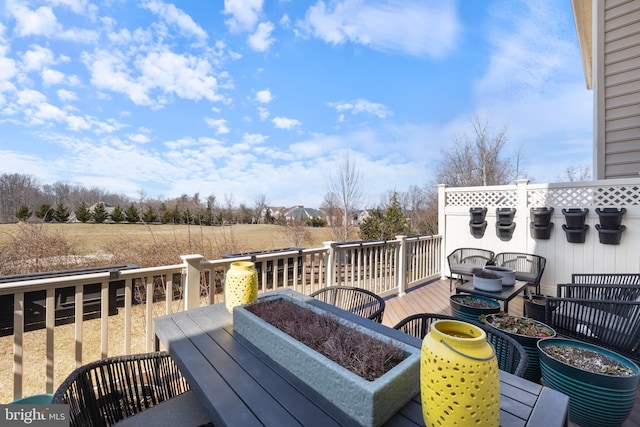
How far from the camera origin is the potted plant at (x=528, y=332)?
7.02ft

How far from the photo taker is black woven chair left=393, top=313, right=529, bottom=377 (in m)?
1.32

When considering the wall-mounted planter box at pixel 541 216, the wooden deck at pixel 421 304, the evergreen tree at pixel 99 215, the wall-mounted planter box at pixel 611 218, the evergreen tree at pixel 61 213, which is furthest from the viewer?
the evergreen tree at pixel 99 215

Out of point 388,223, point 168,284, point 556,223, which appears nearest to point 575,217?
point 556,223

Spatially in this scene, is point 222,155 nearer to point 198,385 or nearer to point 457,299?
point 457,299

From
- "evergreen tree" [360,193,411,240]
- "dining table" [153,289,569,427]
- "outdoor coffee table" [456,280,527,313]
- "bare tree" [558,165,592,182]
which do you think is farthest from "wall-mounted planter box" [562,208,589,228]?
"bare tree" [558,165,592,182]

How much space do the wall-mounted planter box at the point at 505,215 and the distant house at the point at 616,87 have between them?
1.31 meters

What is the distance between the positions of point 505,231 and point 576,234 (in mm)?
962

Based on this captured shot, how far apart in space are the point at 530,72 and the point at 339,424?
32.9 feet

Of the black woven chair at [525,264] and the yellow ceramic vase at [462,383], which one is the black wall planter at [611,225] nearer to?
the black woven chair at [525,264]

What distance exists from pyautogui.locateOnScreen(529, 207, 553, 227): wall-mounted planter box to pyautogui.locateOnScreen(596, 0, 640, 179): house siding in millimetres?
973

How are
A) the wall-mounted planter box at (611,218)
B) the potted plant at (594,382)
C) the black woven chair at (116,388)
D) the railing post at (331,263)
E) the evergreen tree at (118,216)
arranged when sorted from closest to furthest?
the black woven chair at (116,388) → the potted plant at (594,382) → the railing post at (331,263) → the wall-mounted planter box at (611,218) → the evergreen tree at (118,216)

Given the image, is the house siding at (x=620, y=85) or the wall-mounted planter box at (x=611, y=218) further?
the wall-mounted planter box at (x=611, y=218)

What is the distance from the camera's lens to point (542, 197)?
4828mm

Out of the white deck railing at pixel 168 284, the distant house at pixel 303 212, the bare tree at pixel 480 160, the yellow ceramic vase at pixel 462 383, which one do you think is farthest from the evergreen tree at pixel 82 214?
the bare tree at pixel 480 160
